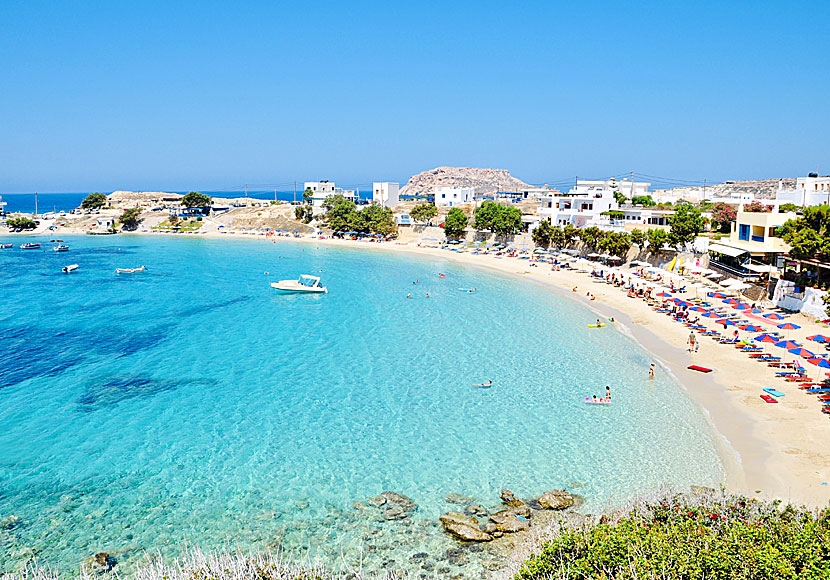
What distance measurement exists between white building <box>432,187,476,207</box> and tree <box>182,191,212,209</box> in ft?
181

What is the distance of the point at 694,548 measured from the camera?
14.1 m

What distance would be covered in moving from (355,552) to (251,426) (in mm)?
10867

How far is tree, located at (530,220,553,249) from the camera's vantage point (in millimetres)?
79875

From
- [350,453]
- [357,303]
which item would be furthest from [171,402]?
[357,303]

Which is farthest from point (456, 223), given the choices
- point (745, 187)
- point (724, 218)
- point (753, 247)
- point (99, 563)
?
point (745, 187)

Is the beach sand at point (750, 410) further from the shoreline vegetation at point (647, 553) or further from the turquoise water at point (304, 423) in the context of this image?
the shoreline vegetation at point (647, 553)

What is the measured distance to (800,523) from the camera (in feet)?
51.9

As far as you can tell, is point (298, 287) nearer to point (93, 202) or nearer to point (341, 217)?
point (341, 217)

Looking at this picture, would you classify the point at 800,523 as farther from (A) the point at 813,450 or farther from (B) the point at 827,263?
(B) the point at 827,263

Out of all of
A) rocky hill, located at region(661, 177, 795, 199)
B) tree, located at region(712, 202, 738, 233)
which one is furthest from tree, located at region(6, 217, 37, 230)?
rocky hill, located at region(661, 177, 795, 199)

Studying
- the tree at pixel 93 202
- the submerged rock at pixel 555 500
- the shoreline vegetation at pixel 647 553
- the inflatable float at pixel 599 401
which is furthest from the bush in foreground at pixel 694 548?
the tree at pixel 93 202

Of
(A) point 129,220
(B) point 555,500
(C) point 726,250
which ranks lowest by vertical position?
(B) point 555,500

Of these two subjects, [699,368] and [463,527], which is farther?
[699,368]

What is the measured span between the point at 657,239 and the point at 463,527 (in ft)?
168
